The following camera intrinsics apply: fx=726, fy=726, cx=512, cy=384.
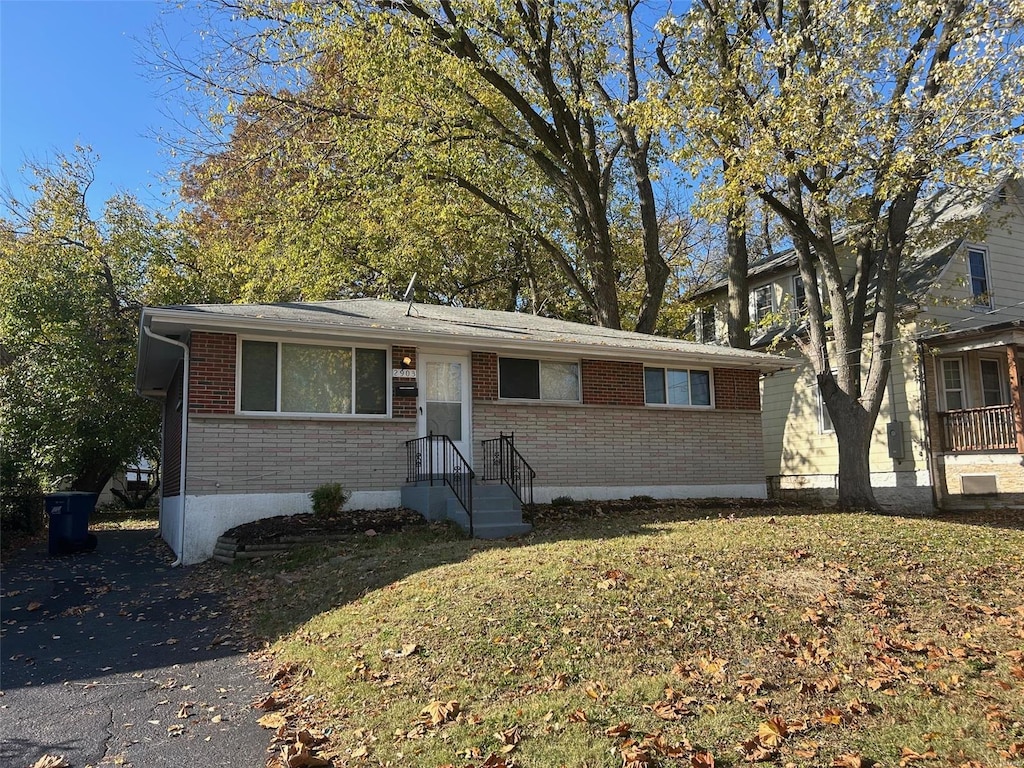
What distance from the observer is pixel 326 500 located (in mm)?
10914

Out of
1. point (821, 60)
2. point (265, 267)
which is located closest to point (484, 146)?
point (265, 267)

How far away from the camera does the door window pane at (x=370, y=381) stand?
38.9 feet

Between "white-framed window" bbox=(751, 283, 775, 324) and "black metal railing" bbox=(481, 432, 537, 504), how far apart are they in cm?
1278

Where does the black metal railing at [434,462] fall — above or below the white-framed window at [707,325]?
below

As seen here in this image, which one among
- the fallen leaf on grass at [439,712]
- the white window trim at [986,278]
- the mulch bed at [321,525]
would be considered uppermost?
the white window trim at [986,278]

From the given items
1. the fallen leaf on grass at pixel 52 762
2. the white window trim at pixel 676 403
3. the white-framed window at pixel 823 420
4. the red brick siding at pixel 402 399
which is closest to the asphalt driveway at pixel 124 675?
the fallen leaf on grass at pixel 52 762

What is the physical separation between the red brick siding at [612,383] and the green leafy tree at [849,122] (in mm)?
3615

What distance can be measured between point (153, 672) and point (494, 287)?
21.4 meters

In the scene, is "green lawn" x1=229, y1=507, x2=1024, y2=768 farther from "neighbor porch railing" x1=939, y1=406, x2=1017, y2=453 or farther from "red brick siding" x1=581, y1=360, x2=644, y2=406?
"neighbor porch railing" x1=939, y1=406, x2=1017, y2=453

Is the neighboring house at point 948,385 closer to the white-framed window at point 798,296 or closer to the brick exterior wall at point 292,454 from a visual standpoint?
the white-framed window at point 798,296

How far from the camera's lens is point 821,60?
12.6m

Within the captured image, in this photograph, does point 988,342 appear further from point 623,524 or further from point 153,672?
point 153,672

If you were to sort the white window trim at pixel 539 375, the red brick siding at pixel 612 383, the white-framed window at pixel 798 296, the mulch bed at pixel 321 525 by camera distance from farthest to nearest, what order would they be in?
the white-framed window at pixel 798 296 → the red brick siding at pixel 612 383 → the white window trim at pixel 539 375 → the mulch bed at pixel 321 525

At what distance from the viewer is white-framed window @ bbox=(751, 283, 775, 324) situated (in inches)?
892
